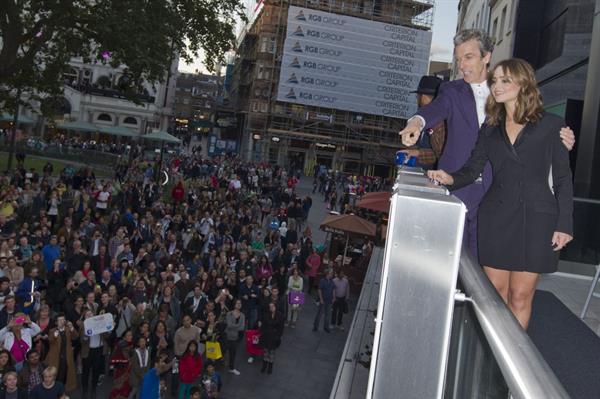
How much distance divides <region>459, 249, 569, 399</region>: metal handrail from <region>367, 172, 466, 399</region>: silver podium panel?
11 cm

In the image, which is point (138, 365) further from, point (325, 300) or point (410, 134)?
point (410, 134)

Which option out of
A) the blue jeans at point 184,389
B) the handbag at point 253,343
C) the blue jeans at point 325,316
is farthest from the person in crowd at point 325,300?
the blue jeans at point 184,389

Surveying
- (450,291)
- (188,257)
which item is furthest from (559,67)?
(450,291)

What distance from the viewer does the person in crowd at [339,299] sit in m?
16.0

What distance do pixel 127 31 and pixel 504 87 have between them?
1467 cm

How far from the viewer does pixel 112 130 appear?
4200cm

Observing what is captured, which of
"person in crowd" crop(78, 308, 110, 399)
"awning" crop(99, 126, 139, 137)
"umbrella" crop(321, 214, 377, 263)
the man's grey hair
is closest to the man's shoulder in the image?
the man's grey hair

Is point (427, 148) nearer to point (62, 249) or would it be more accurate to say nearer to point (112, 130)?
point (62, 249)

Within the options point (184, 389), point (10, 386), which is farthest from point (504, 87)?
point (184, 389)

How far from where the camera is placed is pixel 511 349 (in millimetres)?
1238

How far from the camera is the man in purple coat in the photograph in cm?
326

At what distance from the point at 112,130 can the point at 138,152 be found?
4108 mm

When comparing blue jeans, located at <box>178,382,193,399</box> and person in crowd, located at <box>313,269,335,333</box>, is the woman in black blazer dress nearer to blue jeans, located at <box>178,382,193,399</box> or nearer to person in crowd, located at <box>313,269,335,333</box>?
blue jeans, located at <box>178,382,193,399</box>

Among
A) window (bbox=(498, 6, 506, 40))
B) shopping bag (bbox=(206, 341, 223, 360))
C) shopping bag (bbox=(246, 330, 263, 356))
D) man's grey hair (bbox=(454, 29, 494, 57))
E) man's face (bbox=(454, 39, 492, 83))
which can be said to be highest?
window (bbox=(498, 6, 506, 40))
